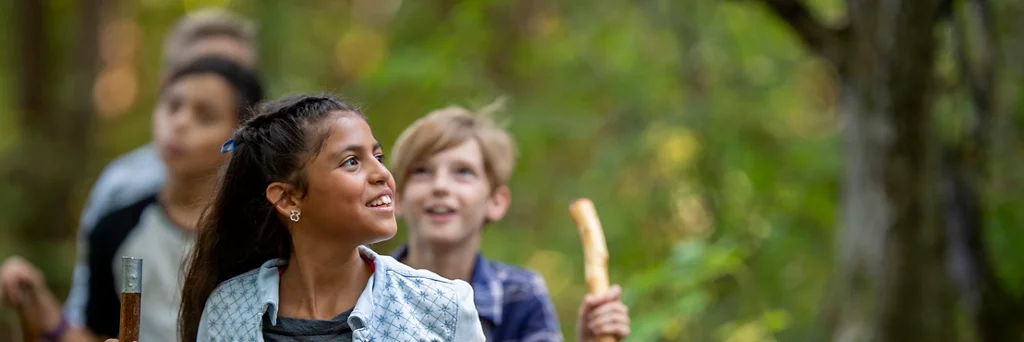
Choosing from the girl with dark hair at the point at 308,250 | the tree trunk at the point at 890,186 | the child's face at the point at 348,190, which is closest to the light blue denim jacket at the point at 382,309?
the girl with dark hair at the point at 308,250

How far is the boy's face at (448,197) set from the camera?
3.12 metres

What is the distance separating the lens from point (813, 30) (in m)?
4.08

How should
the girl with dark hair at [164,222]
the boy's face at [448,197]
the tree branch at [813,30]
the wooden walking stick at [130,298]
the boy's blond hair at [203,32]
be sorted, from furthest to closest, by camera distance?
the boy's blond hair at [203,32], the tree branch at [813,30], the girl with dark hair at [164,222], the boy's face at [448,197], the wooden walking stick at [130,298]

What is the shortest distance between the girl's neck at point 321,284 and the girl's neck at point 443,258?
3.46ft

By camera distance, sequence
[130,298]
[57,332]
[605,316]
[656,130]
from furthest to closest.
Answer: [656,130]
[57,332]
[605,316]
[130,298]

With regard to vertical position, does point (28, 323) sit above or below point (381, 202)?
above

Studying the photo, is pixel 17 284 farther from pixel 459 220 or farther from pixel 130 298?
pixel 130 298

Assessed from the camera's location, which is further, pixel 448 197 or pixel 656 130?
pixel 656 130

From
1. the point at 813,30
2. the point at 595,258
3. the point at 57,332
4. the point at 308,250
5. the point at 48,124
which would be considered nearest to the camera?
the point at 308,250

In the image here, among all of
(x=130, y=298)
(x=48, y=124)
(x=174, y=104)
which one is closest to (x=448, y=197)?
(x=174, y=104)

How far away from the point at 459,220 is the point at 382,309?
116cm

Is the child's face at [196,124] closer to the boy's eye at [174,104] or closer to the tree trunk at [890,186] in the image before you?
the boy's eye at [174,104]

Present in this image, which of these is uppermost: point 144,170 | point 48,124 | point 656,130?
point 48,124

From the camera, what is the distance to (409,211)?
318 cm
